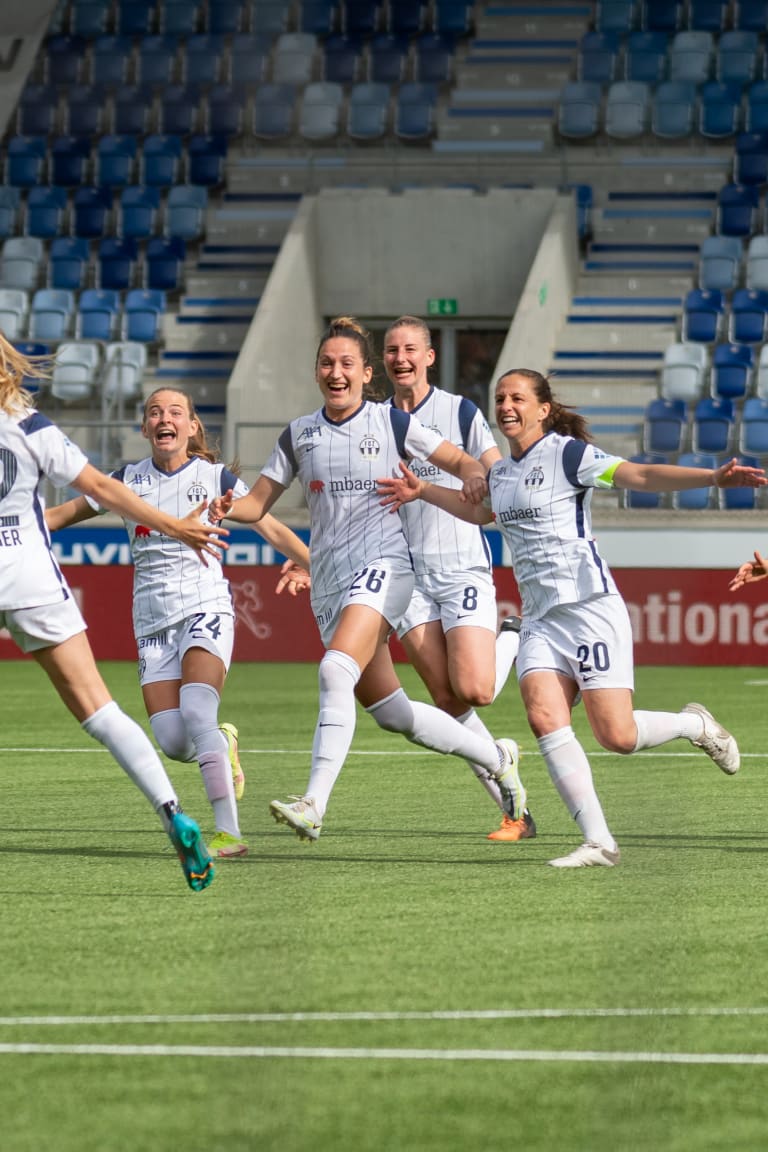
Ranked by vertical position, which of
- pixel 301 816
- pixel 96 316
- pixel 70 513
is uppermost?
pixel 96 316

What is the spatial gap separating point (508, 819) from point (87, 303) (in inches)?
787

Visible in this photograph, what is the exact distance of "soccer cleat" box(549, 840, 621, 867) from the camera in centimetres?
707

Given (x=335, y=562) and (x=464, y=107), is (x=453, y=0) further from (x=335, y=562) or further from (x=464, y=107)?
(x=335, y=562)

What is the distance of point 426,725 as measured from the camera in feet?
25.4

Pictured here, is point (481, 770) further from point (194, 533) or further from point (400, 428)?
point (194, 533)

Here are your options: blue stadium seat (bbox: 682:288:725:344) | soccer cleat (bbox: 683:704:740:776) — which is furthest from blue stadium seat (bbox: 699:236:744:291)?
soccer cleat (bbox: 683:704:740:776)

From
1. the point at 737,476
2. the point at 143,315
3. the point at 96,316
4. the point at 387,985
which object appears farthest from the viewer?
the point at 143,315

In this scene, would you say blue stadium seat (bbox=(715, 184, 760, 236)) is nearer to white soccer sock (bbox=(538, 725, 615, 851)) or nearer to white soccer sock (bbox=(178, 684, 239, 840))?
white soccer sock (bbox=(178, 684, 239, 840))

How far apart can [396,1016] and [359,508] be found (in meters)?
3.28

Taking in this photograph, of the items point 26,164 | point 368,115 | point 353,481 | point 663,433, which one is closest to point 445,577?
point 353,481

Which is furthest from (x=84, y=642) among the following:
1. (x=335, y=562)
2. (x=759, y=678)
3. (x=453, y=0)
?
(x=453, y=0)

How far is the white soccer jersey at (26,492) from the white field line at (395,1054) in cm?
219

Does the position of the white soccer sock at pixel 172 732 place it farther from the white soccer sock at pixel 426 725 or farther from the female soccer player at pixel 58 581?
the female soccer player at pixel 58 581

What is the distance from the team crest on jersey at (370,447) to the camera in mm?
7641
